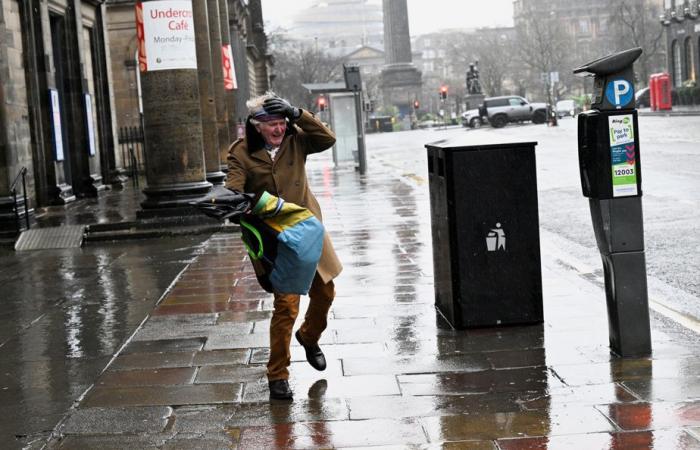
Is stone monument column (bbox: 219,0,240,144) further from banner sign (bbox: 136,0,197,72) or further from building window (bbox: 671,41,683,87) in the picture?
building window (bbox: 671,41,683,87)

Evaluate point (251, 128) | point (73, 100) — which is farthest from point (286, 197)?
point (73, 100)

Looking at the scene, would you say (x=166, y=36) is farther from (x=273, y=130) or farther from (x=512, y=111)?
(x=512, y=111)

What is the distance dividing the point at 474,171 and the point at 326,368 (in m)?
1.77

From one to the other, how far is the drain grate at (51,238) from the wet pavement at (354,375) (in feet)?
13.7

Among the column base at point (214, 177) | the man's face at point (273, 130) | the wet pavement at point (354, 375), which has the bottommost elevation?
the wet pavement at point (354, 375)

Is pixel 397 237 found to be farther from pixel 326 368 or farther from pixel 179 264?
pixel 326 368

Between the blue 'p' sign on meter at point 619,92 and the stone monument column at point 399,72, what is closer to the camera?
the blue 'p' sign on meter at point 619,92

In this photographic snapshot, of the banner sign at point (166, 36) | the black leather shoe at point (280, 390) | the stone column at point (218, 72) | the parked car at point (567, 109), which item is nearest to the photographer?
the black leather shoe at point (280, 390)

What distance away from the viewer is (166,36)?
15.5 m

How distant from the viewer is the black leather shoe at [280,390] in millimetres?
5988

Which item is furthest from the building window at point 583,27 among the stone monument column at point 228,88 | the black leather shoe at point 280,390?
the black leather shoe at point 280,390

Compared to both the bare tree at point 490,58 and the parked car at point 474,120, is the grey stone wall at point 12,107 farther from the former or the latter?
the bare tree at point 490,58

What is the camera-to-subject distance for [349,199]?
20641 millimetres

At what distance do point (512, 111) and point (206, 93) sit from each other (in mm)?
46444
